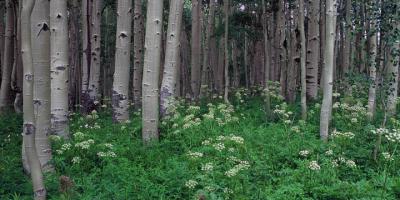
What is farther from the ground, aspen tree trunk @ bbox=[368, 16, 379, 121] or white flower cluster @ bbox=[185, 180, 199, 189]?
aspen tree trunk @ bbox=[368, 16, 379, 121]

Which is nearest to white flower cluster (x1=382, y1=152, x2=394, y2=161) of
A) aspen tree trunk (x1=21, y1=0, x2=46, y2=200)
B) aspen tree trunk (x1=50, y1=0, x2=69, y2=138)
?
aspen tree trunk (x1=21, y1=0, x2=46, y2=200)

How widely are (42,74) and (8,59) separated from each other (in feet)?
28.8

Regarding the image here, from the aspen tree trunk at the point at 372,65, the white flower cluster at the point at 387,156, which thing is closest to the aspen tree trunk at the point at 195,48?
the aspen tree trunk at the point at 372,65

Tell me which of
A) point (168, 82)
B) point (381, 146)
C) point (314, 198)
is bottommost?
point (314, 198)

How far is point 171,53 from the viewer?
9953 mm

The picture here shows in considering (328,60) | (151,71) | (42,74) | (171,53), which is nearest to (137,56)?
(171,53)

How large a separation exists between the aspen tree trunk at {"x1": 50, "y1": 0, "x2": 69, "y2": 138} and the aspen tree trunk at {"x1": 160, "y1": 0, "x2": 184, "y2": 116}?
2580 millimetres

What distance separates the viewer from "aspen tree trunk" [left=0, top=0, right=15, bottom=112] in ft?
43.6

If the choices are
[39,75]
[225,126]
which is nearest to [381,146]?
[225,126]

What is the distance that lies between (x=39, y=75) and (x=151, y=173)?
7.03 ft

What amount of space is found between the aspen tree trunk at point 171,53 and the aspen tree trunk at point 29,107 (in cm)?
549

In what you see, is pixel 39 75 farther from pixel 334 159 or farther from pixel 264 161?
pixel 334 159

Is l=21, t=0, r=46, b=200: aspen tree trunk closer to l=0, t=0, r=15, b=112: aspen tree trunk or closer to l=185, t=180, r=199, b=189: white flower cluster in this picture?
l=185, t=180, r=199, b=189: white flower cluster

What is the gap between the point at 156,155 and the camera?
23.4ft
